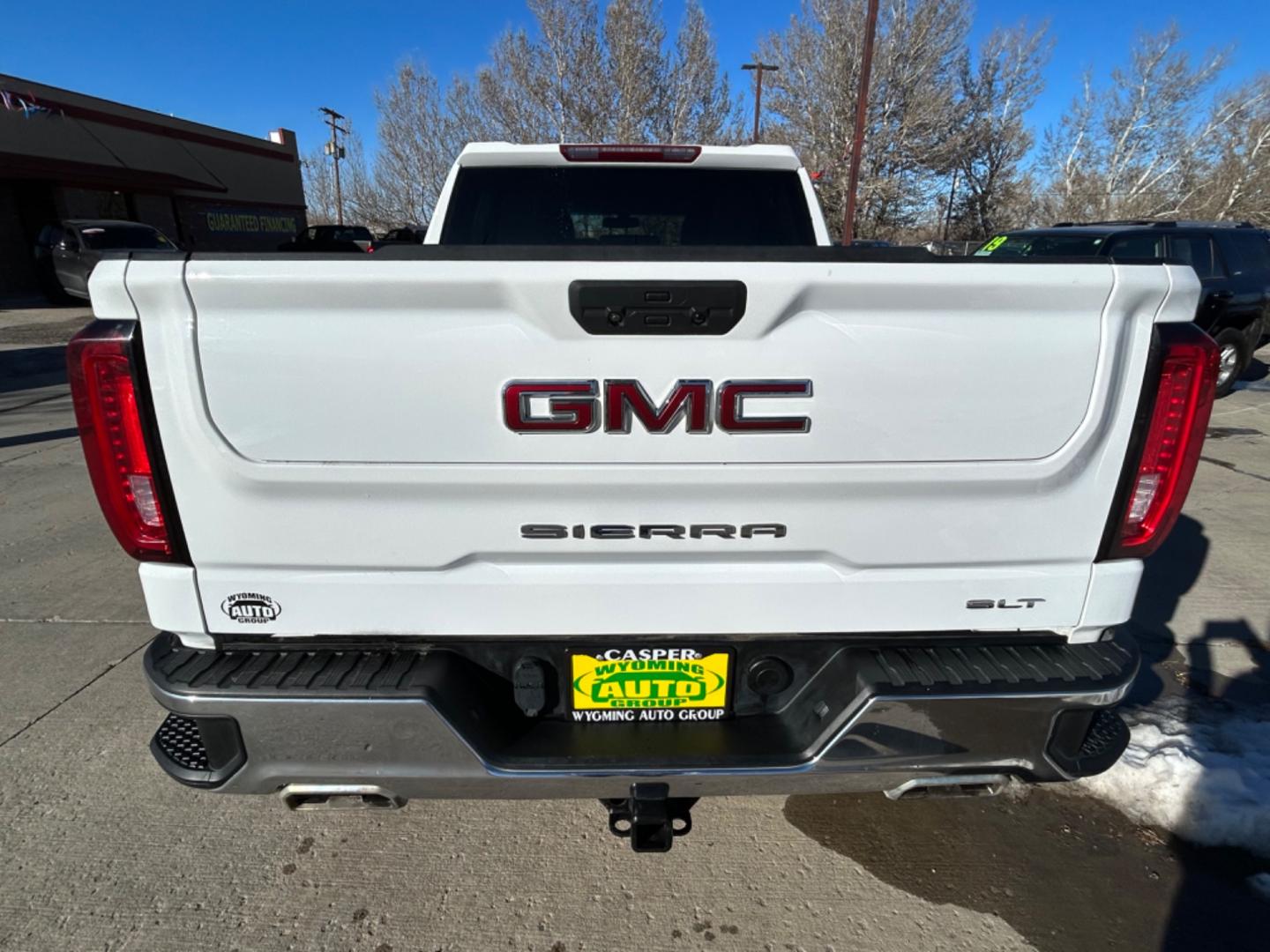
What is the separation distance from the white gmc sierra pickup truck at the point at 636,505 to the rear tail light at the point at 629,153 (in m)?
1.73

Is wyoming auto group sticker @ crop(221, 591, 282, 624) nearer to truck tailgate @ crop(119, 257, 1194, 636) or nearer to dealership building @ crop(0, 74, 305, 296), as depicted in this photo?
truck tailgate @ crop(119, 257, 1194, 636)

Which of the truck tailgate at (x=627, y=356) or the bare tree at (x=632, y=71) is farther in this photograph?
the bare tree at (x=632, y=71)

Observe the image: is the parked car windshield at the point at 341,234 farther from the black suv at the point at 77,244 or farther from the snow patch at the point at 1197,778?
the snow patch at the point at 1197,778

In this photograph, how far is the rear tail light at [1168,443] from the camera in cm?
159

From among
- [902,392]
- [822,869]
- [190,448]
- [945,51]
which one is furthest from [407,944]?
[945,51]

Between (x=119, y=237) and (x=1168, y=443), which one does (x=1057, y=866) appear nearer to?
(x=1168, y=443)

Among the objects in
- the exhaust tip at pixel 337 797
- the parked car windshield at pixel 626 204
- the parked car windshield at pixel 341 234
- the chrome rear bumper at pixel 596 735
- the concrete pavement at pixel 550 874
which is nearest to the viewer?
the chrome rear bumper at pixel 596 735

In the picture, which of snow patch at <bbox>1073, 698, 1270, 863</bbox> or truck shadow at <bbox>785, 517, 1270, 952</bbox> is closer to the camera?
truck shadow at <bbox>785, 517, 1270, 952</bbox>

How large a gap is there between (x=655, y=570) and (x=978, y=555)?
76cm

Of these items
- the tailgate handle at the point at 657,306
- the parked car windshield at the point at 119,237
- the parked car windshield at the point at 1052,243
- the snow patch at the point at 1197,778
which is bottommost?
the snow patch at the point at 1197,778

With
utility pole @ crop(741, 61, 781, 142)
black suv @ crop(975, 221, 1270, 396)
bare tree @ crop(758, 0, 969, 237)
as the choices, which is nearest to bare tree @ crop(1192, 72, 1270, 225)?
bare tree @ crop(758, 0, 969, 237)

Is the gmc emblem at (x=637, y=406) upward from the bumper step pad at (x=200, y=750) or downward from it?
upward

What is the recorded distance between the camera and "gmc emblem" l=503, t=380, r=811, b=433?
1552mm

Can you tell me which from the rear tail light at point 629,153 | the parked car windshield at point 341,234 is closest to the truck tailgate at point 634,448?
the rear tail light at point 629,153
